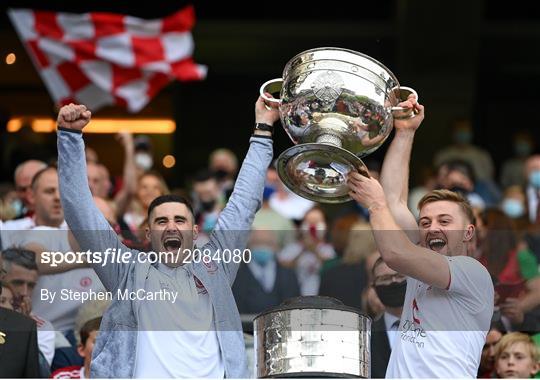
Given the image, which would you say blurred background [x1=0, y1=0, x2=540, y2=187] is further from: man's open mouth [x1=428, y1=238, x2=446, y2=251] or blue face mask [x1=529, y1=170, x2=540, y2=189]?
man's open mouth [x1=428, y1=238, x2=446, y2=251]

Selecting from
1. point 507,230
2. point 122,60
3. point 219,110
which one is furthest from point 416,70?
point 507,230

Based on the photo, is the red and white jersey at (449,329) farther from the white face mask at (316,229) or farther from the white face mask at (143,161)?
the white face mask at (143,161)

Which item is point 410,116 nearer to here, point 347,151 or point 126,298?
point 347,151

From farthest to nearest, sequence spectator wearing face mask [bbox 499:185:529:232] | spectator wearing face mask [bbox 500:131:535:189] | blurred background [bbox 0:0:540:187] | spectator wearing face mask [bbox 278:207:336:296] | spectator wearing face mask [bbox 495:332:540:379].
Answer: blurred background [bbox 0:0:540:187] → spectator wearing face mask [bbox 500:131:535:189] → spectator wearing face mask [bbox 499:185:529:232] → spectator wearing face mask [bbox 278:207:336:296] → spectator wearing face mask [bbox 495:332:540:379]

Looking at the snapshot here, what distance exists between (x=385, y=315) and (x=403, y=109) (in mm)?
1136

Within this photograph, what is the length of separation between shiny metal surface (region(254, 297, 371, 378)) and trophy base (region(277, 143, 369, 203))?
59cm

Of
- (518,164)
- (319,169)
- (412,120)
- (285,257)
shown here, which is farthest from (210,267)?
(518,164)

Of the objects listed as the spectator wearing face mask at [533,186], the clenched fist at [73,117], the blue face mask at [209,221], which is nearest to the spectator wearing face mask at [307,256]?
the blue face mask at [209,221]

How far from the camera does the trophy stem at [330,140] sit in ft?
26.8

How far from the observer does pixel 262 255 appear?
10.3 metres

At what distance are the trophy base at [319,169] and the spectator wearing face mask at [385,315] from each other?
0.60m

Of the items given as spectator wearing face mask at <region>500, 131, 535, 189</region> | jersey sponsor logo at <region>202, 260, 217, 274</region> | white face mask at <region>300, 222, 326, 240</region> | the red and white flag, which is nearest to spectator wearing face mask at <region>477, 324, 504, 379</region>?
jersey sponsor logo at <region>202, 260, 217, 274</region>

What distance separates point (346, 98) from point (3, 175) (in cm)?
813

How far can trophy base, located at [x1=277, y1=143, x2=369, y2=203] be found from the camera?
26.7ft
